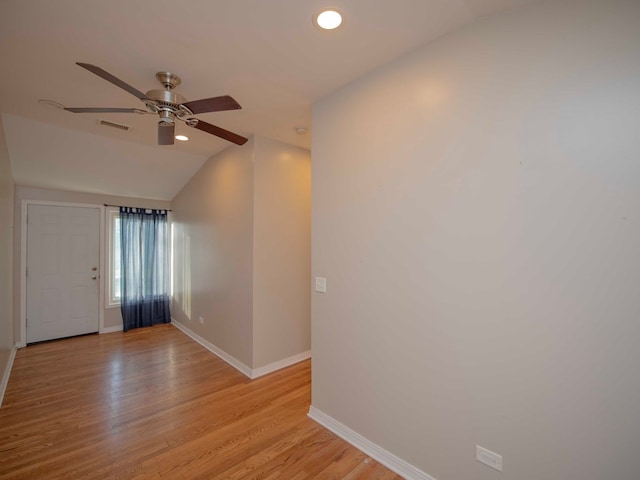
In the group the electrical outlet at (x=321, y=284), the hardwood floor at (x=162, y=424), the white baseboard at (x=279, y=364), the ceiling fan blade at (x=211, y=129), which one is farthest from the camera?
the white baseboard at (x=279, y=364)

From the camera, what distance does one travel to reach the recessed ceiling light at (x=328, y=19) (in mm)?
1448

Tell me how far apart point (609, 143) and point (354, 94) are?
1.53 metres

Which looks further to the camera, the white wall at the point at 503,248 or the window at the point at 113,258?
the window at the point at 113,258

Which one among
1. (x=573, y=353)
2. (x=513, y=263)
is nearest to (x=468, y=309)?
(x=513, y=263)

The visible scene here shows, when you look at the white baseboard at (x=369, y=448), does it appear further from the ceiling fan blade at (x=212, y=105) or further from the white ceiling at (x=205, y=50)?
the white ceiling at (x=205, y=50)

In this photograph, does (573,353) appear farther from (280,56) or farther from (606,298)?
(280,56)

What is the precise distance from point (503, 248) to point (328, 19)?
155 cm

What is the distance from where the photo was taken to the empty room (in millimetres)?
1198

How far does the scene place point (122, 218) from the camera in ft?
15.5

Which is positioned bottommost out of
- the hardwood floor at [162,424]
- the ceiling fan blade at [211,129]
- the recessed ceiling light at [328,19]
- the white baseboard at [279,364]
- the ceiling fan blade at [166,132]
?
the hardwood floor at [162,424]

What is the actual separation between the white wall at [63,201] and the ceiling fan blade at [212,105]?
3.94 meters

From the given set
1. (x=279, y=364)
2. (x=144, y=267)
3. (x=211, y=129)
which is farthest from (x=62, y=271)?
(x=211, y=129)

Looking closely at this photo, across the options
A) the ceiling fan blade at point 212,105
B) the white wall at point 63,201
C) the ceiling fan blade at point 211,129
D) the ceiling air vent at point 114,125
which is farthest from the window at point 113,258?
the ceiling fan blade at point 212,105

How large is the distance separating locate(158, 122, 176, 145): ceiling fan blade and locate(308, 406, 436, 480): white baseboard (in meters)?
2.54
